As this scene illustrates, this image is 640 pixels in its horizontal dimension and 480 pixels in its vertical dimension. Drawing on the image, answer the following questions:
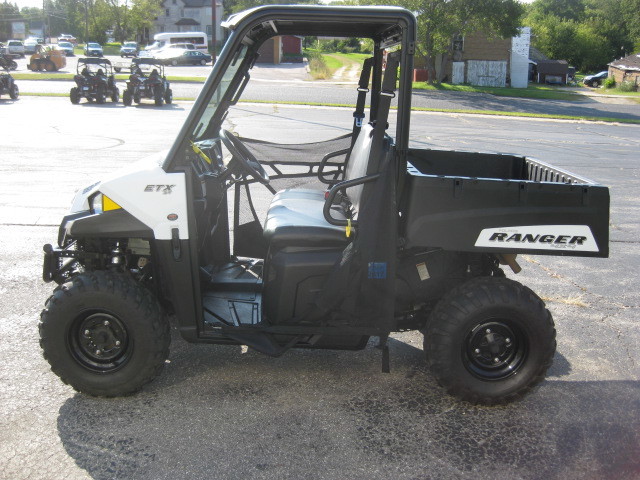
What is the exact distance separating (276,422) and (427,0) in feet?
105

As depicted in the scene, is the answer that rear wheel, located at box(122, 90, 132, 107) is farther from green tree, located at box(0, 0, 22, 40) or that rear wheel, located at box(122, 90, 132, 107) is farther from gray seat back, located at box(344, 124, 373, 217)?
green tree, located at box(0, 0, 22, 40)

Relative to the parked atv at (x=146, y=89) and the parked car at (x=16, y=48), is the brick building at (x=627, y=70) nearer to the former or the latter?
the parked atv at (x=146, y=89)

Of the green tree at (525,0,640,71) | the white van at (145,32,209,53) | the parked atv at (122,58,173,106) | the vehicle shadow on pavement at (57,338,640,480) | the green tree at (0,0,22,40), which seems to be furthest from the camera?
the green tree at (0,0,22,40)

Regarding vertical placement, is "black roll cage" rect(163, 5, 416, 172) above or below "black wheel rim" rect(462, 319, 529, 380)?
above

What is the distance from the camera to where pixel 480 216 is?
3.50m

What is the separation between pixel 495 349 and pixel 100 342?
219 centimetres

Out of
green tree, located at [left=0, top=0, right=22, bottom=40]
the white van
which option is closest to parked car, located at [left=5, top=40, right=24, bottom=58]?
the white van

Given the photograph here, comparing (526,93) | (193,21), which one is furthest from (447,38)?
(193,21)

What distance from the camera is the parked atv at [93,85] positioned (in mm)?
20812

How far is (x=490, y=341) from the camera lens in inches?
145

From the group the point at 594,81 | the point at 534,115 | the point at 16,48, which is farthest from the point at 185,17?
the point at 534,115

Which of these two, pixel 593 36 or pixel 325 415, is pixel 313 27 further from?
pixel 593 36

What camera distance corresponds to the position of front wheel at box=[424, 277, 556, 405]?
3.58 metres

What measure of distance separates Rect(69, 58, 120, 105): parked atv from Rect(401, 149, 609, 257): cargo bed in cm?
1959
